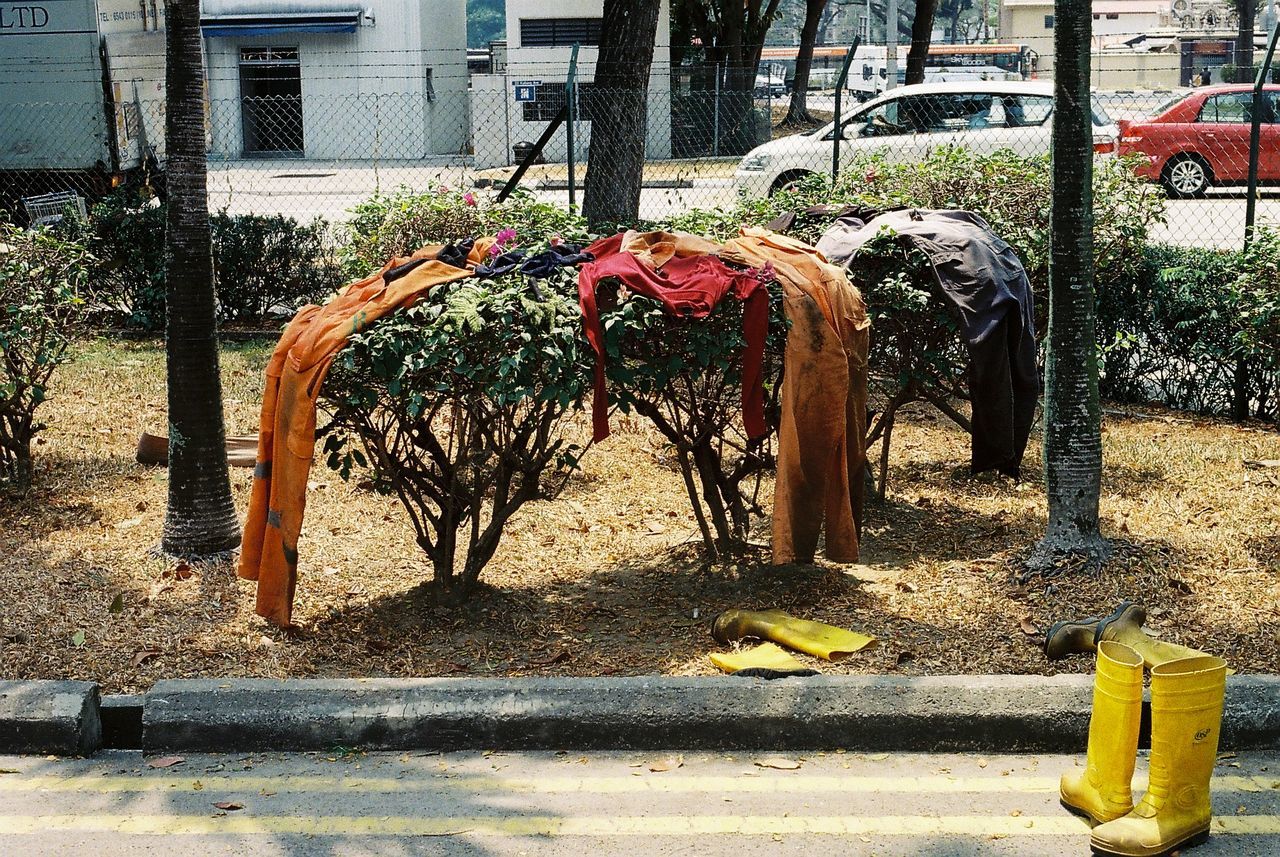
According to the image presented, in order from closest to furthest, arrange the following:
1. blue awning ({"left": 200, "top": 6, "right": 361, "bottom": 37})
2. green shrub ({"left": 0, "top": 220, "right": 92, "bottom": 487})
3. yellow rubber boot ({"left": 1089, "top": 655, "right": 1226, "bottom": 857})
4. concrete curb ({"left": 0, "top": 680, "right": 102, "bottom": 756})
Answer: yellow rubber boot ({"left": 1089, "top": 655, "right": 1226, "bottom": 857}), concrete curb ({"left": 0, "top": 680, "right": 102, "bottom": 756}), green shrub ({"left": 0, "top": 220, "right": 92, "bottom": 487}), blue awning ({"left": 200, "top": 6, "right": 361, "bottom": 37})

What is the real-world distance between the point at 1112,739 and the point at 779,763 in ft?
3.48

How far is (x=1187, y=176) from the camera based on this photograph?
1788cm

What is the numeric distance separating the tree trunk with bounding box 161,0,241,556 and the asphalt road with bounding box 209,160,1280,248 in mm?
3581

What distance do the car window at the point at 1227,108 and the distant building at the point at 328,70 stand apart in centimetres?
1550

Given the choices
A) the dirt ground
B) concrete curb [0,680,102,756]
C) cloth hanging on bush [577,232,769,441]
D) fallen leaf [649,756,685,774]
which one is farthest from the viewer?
the dirt ground

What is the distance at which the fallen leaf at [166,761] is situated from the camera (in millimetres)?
4785

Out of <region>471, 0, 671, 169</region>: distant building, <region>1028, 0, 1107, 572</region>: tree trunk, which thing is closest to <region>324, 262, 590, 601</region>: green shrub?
<region>1028, 0, 1107, 572</region>: tree trunk

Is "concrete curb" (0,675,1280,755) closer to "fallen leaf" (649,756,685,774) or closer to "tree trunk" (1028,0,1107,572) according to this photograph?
"fallen leaf" (649,756,685,774)

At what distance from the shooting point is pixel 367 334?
532 cm

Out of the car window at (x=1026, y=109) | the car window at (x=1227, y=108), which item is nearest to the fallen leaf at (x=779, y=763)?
the car window at (x=1026, y=109)

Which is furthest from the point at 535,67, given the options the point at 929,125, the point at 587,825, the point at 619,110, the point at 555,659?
the point at 587,825

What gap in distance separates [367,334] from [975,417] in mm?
2844

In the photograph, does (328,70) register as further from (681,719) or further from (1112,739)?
(1112,739)

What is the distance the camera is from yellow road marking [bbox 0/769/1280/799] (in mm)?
4578
